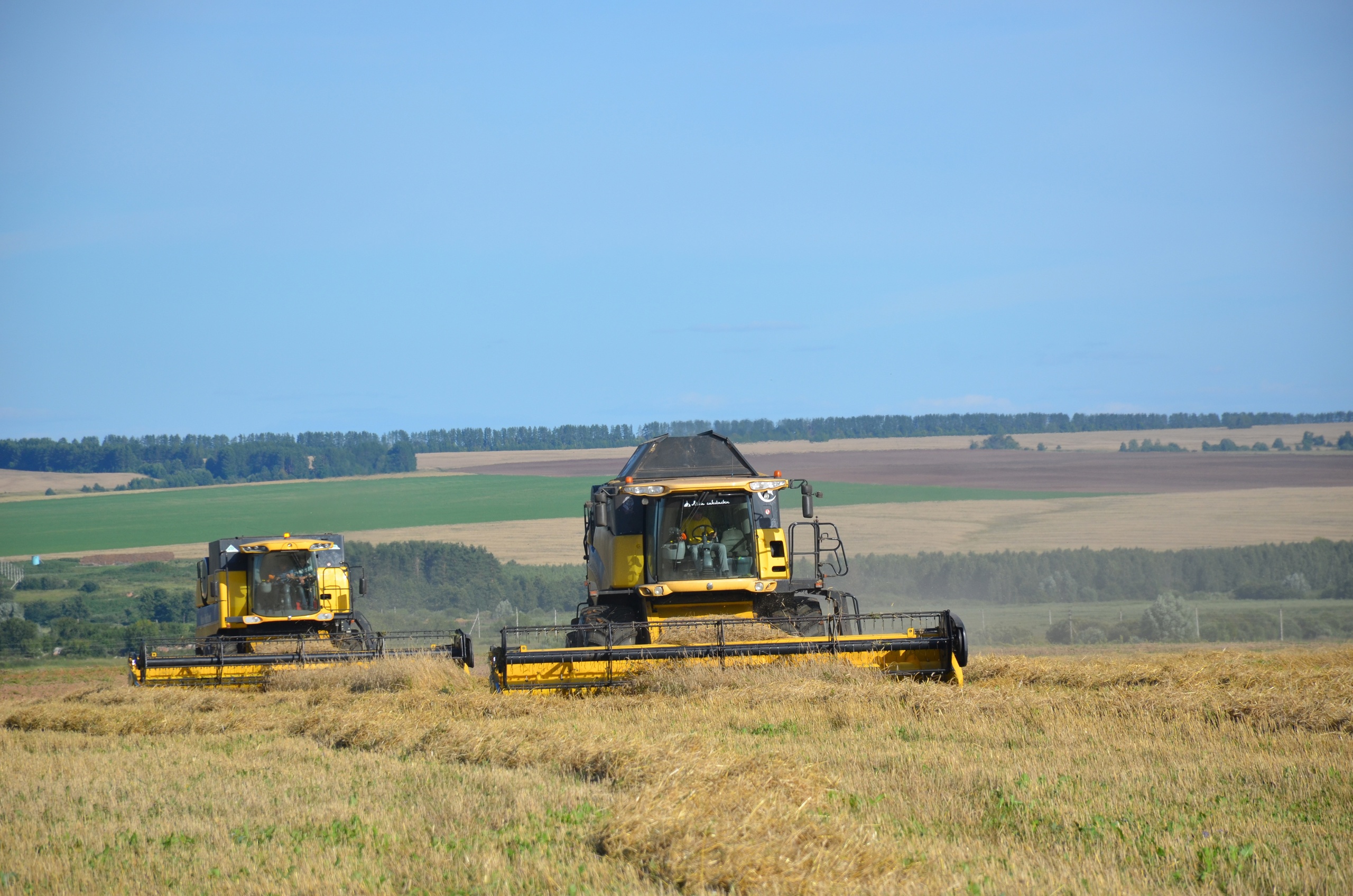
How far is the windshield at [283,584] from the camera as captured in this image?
23812 mm

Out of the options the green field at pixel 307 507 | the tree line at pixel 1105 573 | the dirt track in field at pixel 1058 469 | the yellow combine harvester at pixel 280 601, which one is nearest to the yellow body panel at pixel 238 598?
the yellow combine harvester at pixel 280 601

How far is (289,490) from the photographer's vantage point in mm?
96875

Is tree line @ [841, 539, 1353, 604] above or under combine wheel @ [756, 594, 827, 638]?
under

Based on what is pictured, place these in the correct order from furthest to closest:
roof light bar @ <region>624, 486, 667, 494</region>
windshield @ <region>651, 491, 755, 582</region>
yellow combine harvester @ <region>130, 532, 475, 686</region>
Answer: yellow combine harvester @ <region>130, 532, 475, 686</region> → windshield @ <region>651, 491, 755, 582</region> → roof light bar @ <region>624, 486, 667, 494</region>

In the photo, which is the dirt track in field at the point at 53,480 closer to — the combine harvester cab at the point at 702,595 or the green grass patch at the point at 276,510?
the green grass patch at the point at 276,510

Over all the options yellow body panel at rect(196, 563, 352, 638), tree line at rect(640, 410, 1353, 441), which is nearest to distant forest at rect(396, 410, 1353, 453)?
tree line at rect(640, 410, 1353, 441)

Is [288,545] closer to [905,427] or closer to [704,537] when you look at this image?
[704,537]

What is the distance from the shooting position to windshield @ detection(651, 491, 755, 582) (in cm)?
1664

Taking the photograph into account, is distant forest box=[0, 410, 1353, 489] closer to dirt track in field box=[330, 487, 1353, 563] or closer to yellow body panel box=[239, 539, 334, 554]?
dirt track in field box=[330, 487, 1353, 563]

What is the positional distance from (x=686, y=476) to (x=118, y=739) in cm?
795

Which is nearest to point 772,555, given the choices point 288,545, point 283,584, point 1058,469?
point 288,545

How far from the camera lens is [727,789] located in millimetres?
7344

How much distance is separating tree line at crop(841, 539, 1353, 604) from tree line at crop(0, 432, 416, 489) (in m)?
68.2

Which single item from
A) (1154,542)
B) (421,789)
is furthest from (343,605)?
(1154,542)
